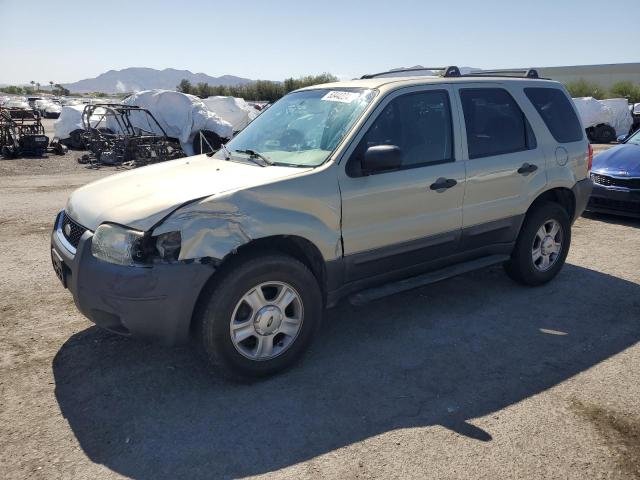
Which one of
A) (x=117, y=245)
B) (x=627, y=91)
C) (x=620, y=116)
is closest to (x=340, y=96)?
(x=117, y=245)

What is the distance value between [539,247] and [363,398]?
273 cm

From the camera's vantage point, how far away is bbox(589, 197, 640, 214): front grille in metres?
7.74

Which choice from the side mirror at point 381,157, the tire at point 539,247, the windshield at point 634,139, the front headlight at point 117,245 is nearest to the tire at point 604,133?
the windshield at point 634,139

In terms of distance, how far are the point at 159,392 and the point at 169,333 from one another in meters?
0.47

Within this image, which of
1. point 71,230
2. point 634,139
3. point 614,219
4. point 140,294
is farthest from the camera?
point 634,139

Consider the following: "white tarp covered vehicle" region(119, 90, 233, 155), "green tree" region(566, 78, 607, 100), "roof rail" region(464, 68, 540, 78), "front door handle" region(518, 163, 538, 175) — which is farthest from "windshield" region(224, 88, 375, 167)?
"green tree" region(566, 78, 607, 100)

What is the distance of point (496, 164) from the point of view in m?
4.55

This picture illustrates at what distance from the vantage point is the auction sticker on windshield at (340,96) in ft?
13.4

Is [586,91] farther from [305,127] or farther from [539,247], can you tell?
[305,127]

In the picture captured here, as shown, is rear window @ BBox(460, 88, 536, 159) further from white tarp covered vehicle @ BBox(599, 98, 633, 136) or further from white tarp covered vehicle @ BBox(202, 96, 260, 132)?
white tarp covered vehicle @ BBox(599, 98, 633, 136)

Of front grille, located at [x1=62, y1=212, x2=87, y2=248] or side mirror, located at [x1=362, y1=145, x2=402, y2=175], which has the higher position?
side mirror, located at [x1=362, y1=145, x2=402, y2=175]

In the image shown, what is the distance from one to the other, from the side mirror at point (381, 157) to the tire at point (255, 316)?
2.68 ft

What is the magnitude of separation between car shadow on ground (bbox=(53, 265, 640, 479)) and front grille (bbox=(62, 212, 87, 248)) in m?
0.85

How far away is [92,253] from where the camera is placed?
3209mm
